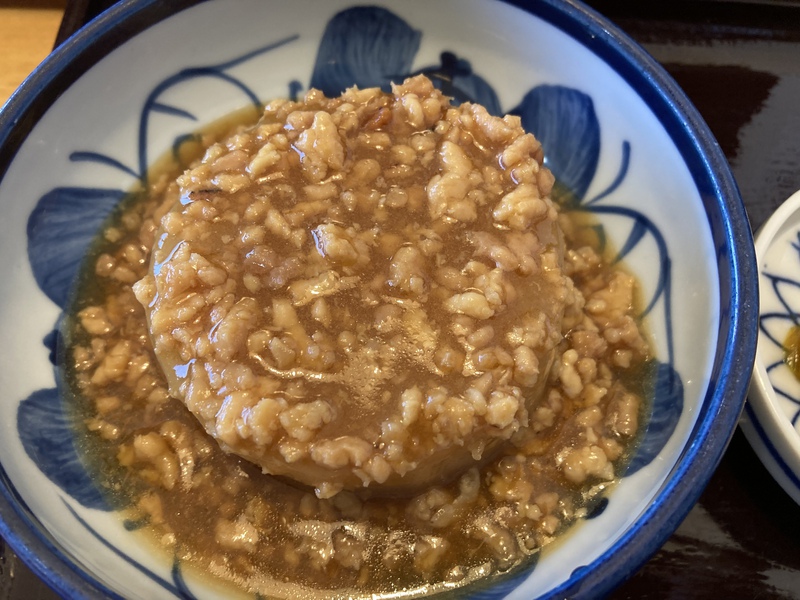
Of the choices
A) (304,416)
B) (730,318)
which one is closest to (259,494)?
(304,416)

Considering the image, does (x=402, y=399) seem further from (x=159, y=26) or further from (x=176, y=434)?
(x=159, y=26)

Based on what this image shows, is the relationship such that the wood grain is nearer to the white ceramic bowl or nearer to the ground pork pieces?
the white ceramic bowl

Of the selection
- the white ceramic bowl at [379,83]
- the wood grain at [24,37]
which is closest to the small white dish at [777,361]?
the white ceramic bowl at [379,83]

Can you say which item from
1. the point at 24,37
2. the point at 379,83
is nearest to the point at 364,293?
the point at 379,83

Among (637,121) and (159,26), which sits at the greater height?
(637,121)

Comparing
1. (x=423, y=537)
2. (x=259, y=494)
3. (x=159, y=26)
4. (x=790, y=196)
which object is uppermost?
(x=790, y=196)
